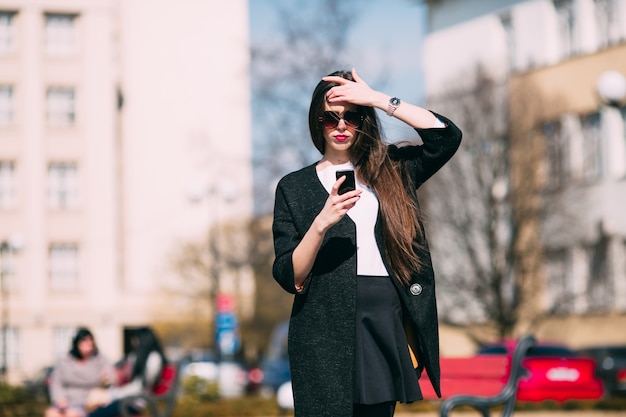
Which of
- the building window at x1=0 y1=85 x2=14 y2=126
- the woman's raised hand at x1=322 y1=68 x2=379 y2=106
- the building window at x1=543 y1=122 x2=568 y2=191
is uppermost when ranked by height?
the building window at x1=0 y1=85 x2=14 y2=126

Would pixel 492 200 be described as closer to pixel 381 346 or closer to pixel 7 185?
pixel 381 346

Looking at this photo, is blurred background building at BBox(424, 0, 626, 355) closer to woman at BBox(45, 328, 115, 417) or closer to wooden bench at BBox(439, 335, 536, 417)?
woman at BBox(45, 328, 115, 417)

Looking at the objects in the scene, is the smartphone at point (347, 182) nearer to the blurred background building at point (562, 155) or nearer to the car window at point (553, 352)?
the car window at point (553, 352)

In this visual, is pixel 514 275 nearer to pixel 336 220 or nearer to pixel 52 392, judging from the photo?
pixel 52 392

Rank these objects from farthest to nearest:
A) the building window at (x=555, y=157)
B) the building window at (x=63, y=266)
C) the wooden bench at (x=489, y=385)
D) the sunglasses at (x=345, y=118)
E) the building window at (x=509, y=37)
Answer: the building window at (x=63, y=266) → the building window at (x=509, y=37) → the building window at (x=555, y=157) → the wooden bench at (x=489, y=385) → the sunglasses at (x=345, y=118)

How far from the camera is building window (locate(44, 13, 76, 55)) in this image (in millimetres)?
72812

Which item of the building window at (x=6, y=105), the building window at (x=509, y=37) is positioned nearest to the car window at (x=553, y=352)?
the building window at (x=509, y=37)

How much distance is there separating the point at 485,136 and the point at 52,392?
84.0ft

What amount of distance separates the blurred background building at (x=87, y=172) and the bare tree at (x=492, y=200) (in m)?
27.5

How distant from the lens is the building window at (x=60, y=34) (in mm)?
72812

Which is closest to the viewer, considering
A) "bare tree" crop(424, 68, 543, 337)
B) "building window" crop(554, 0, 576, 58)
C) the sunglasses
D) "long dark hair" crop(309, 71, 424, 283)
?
"long dark hair" crop(309, 71, 424, 283)

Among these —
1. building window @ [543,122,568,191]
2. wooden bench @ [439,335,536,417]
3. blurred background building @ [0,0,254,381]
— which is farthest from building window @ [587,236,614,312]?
blurred background building @ [0,0,254,381]

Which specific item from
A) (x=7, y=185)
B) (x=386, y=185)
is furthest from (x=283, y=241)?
(x=7, y=185)

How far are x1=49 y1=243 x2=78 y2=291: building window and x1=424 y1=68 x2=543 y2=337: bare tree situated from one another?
119 feet
